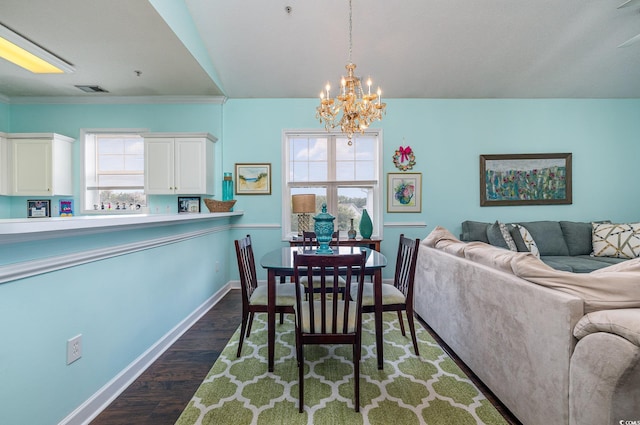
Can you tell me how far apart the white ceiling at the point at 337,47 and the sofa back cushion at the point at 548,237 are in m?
1.84

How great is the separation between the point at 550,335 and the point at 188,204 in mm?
3992

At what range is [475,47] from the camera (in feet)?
11.0

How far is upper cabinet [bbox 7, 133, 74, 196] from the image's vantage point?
3.75 meters

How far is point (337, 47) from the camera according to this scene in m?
3.37

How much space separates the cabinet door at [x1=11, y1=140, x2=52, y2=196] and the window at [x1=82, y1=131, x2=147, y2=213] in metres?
0.44

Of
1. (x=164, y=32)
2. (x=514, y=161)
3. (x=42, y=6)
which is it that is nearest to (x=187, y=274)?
(x=164, y=32)

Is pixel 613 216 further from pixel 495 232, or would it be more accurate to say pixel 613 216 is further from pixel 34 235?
pixel 34 235

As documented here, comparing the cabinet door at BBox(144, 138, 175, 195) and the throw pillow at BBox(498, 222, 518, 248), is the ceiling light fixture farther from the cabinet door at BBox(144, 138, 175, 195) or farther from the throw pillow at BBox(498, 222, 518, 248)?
the throw pillow at BBox(498, 222, 518, 248)

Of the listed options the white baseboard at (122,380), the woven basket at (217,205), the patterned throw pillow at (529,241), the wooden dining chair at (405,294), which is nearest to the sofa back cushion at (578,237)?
the patterned throw pillow at (529,241)

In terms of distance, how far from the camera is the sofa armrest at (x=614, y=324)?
3.18 feet

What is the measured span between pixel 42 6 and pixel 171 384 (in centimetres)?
303

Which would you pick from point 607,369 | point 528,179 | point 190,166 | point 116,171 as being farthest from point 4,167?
point 528,179

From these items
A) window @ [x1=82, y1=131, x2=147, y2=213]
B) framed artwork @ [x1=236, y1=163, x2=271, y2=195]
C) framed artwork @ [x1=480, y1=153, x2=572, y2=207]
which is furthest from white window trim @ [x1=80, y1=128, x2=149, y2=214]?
framed artwork @ [x1=480, y1=153, x2=572, y2=207]

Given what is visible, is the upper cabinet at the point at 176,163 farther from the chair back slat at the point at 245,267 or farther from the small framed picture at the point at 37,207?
the chair back slat at the point at 245,267
